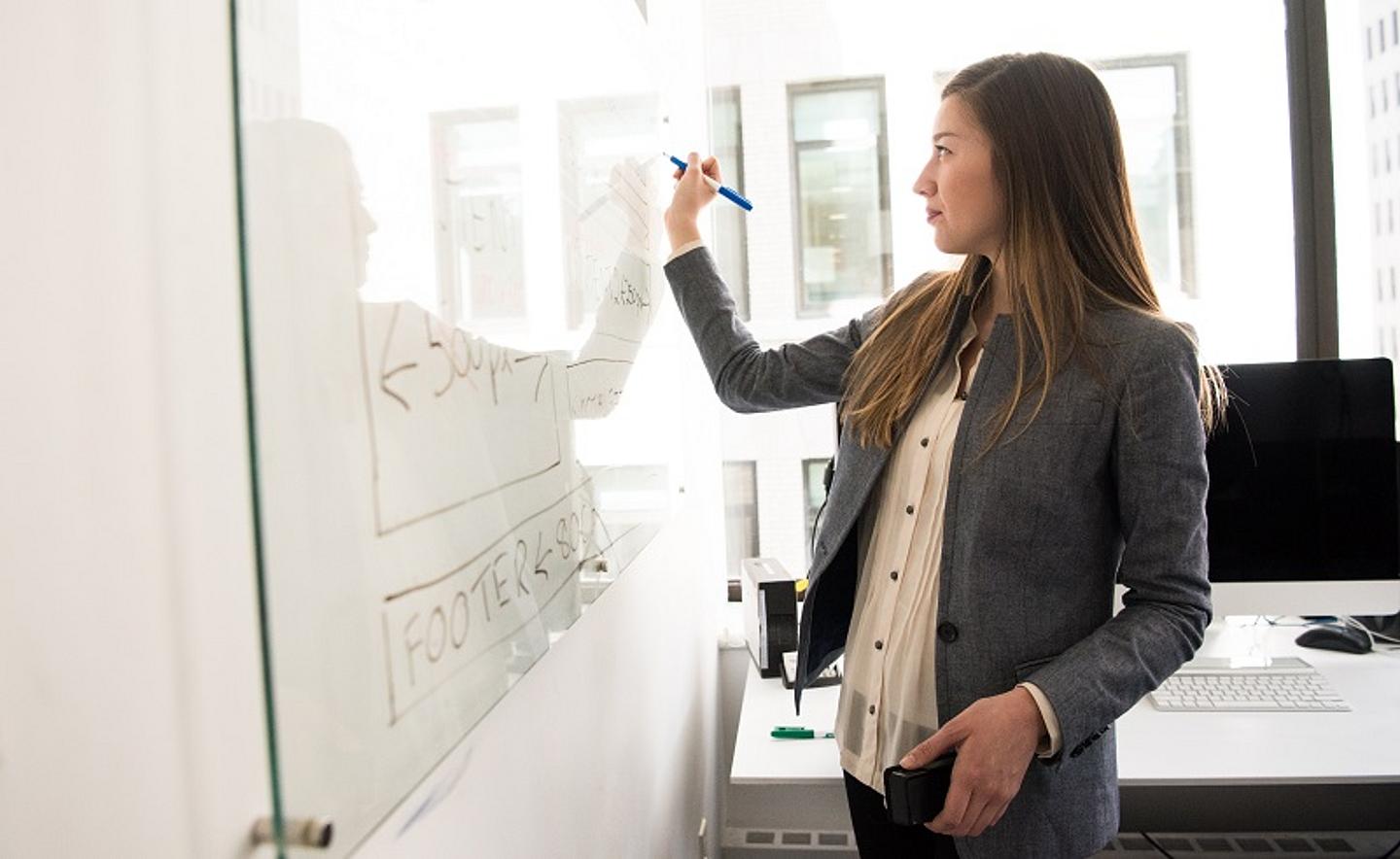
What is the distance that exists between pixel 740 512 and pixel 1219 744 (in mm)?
1295

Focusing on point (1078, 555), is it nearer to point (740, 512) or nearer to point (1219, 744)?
point (1219, 744)

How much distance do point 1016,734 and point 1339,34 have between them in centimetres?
229

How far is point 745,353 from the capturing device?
1389 millimetres

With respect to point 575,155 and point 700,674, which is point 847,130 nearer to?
point 700,674

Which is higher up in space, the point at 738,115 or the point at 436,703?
the point at 738,115

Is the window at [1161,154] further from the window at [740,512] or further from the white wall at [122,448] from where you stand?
the white wall at [122,448]

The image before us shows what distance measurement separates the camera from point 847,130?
2557 millimetres

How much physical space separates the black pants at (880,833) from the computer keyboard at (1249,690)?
2.36 feet

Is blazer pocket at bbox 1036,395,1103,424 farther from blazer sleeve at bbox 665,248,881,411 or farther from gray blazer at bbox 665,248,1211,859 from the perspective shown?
blazer sleeve at bbox 665,248,881,411

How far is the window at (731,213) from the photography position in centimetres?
257

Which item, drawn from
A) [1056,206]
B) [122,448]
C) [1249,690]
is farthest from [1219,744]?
[122,448]

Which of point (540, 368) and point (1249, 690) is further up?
point (540, 368)

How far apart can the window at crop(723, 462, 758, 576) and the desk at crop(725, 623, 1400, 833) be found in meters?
0.55

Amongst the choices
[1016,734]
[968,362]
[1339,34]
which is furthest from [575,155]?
[1339,34]
